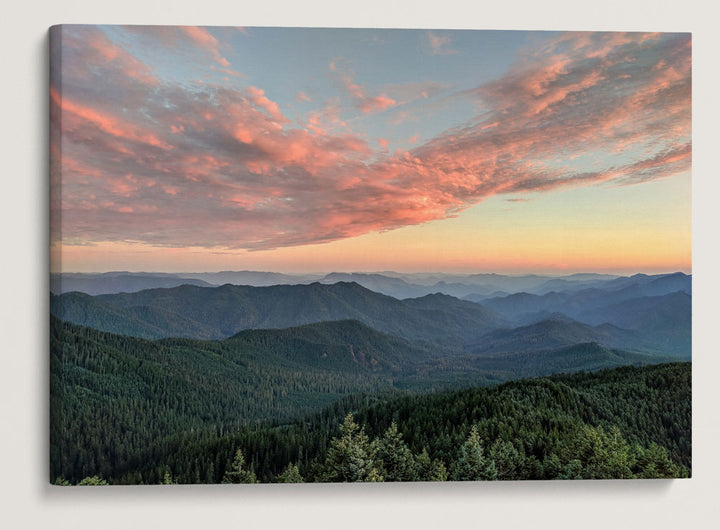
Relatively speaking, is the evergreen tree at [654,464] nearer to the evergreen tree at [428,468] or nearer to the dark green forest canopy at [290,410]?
the dark green forest canopy at [290,410]

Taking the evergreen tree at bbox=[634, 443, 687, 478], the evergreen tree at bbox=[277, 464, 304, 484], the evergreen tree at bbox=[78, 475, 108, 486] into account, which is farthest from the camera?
the evergreen tree at bbox=[634, 443, 687, 478]

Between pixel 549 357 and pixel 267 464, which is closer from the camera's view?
pixel 267 464

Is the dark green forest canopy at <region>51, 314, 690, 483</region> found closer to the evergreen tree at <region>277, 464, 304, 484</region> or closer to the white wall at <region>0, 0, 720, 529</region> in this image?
the evergreen tree at <region>277, 464, 304, 484</region>

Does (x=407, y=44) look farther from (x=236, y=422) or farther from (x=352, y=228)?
(x=236, y=422)

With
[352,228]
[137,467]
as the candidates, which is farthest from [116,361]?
[352,228]

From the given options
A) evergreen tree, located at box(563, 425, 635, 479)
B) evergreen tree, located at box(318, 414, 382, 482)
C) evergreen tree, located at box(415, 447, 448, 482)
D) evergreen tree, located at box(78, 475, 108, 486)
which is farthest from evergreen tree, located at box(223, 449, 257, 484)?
evergreen tree, located at box(563, 425, 635, 479)

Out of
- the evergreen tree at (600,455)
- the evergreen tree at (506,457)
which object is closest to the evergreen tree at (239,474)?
the evergreen tree at (506,457)

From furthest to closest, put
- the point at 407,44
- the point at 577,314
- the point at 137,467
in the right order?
the point at 577,314
the point at 407,44
the point at 137,467
